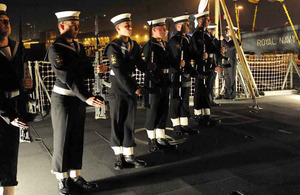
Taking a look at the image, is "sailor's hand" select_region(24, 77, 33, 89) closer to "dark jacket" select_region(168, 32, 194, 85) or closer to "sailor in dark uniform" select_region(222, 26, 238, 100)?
"dark jacket" select_region(168, 32, 194, 85)

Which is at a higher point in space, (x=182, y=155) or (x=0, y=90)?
(x=0, y=90)

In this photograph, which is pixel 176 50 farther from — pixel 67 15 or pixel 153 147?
pixel 67 15

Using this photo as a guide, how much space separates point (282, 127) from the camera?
6598 millimetres

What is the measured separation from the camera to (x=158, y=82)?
16.0 ft

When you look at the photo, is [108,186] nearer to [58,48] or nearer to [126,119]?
[126,119]

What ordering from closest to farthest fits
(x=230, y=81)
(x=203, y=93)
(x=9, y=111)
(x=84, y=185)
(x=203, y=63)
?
1. (x=9, y=111)
2. (x=84, y=185)
3. (x=203, y=63)
4. (x=203, y=93)
5. (x=230, y=81)

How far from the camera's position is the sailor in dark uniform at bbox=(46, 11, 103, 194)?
334 centimetres

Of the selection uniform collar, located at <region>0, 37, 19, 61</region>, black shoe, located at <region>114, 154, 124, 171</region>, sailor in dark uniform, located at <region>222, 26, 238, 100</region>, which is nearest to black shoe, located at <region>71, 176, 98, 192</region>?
black shoe, located at <region>114, 154, 124, 171</region>

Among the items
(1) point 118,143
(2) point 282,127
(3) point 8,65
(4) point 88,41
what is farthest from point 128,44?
(4) point 88,41

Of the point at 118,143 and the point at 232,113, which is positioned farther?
the point at 232,113

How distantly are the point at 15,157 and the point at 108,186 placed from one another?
129cm

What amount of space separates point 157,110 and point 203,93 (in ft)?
6.45

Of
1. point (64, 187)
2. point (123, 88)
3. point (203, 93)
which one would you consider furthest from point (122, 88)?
point (203, 93)

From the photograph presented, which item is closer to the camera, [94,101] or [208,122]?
[94,101]
